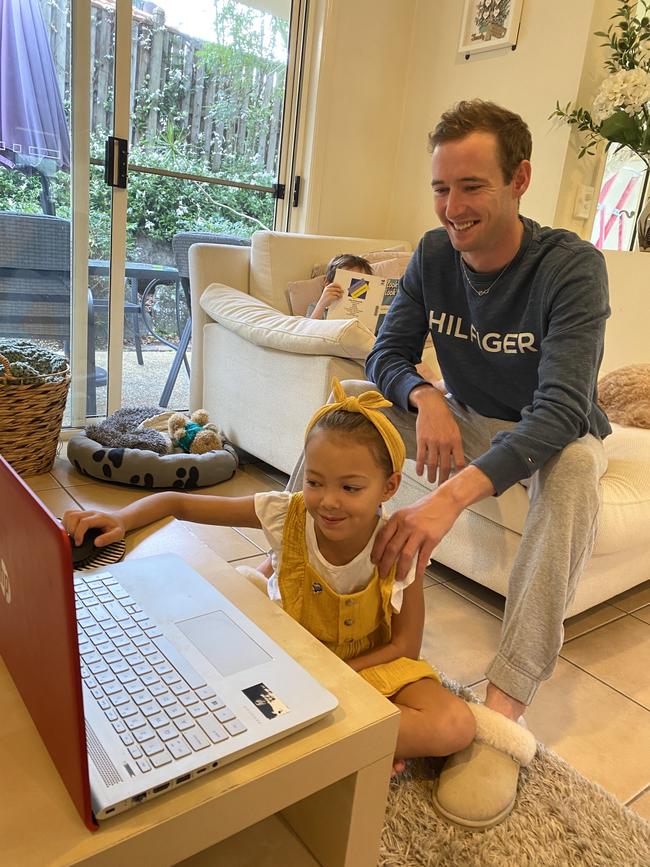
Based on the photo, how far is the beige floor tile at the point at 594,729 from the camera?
117 cm

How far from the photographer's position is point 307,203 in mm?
3193

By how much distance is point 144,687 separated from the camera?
63 centimetres

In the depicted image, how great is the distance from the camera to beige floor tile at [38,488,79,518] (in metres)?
1.98

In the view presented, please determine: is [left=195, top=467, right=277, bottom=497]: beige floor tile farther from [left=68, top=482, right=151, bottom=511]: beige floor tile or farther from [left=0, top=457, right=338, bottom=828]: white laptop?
[left=0, top=457, right=338, bottom=828]: white laptop

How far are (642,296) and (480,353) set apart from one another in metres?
1.15

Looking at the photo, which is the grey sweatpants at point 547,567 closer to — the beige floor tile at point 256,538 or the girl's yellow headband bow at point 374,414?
the girl's yellow headband bow at point 374,414

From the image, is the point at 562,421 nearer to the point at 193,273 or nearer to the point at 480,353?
the point at 480,353

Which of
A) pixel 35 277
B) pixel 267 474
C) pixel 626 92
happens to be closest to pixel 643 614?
pixel 267 474

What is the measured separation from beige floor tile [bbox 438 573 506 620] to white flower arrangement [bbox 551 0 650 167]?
5.88 ft

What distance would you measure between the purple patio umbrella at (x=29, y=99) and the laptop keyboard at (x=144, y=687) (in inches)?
88.0

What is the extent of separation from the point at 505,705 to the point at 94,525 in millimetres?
772

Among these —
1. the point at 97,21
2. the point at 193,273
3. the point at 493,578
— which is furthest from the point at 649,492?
the point at 97,21

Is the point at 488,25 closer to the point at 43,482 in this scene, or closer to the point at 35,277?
the point at 35,277

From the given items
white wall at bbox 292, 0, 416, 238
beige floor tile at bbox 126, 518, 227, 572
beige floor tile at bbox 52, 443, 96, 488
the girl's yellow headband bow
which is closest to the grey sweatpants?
the girl's yellow headband bow
